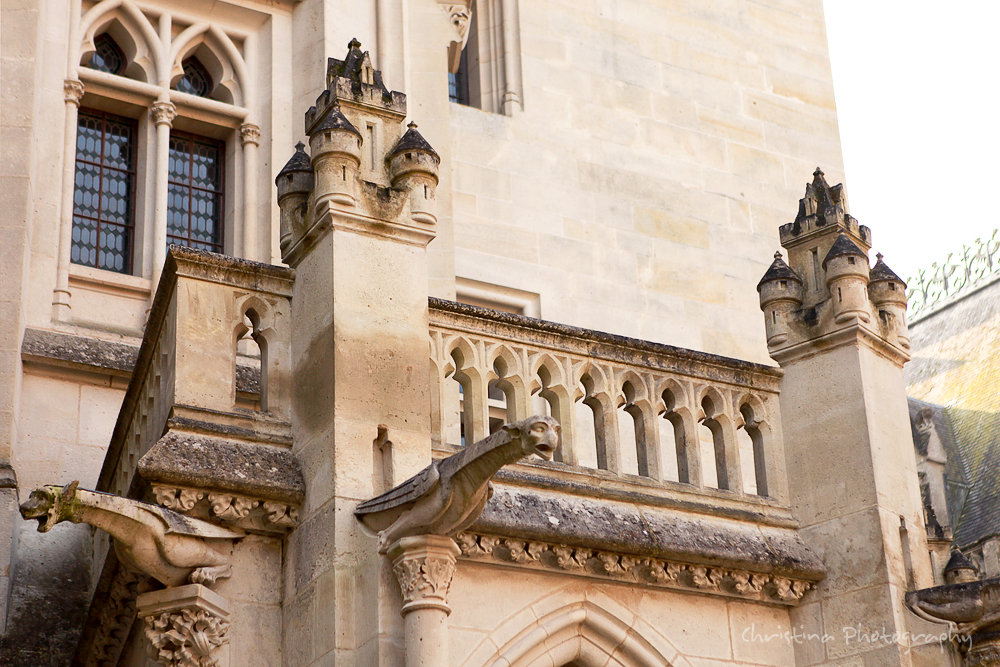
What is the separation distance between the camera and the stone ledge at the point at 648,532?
8.56m

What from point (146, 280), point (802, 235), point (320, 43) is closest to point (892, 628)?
point (802, 235)

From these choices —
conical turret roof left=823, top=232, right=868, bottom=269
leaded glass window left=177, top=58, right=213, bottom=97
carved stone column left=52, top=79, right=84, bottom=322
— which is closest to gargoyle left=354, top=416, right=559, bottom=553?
conical turret roof left=823, top=232, right=868, bottom=269

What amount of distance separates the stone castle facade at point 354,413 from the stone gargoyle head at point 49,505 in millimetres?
14

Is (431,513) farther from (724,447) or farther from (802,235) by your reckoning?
(802,235)

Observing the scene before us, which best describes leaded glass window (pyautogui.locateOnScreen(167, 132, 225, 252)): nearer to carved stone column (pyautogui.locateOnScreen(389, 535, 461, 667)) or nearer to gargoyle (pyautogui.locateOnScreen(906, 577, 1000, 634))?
carved stone column (pyautogui.locateOnScreen(389, 535, 461, 667))

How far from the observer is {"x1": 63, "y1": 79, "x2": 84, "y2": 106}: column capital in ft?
40.6

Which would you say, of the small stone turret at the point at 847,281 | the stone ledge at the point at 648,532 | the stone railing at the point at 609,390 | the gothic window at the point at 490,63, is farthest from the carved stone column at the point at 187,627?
the gothic window at the point at 490,63

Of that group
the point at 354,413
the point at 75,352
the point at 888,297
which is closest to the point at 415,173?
the point at 354,413

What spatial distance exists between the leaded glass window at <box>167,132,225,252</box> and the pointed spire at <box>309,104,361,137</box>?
4250mm

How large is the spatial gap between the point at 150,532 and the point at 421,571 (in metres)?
1.29

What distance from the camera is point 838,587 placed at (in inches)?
369

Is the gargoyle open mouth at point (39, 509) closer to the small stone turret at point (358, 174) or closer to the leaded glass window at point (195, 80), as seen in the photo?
the small stone turret at point (358, 174)

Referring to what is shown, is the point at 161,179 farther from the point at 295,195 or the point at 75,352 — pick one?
the point at 295,195

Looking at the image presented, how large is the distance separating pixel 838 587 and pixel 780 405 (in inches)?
48.0
